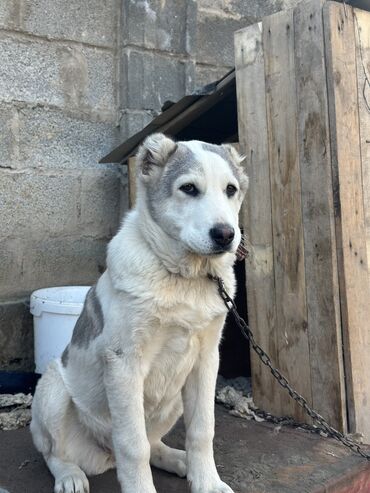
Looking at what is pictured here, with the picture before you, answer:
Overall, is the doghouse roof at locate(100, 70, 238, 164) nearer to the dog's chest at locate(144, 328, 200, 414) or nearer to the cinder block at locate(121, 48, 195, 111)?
the cinder block at locate(121, 48, 195, 111)

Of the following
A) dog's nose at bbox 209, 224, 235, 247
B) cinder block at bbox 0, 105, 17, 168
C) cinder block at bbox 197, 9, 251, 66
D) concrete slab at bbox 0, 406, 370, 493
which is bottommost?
concrete slab at bbox 0, 406, 370, 493

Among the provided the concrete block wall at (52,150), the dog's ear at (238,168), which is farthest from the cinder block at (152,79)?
the dog's ear at (238,168)

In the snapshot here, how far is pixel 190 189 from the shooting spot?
2.27 m

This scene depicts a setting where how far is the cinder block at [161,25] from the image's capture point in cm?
444

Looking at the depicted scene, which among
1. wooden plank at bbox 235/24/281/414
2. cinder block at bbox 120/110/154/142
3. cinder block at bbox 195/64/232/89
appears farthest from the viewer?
cinder block at bbox 195/64/232/89

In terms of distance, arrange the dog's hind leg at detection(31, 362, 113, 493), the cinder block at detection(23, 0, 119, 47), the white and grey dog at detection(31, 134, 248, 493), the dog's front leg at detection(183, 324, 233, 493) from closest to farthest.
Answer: the white and grey dog at detection(31, 134, 248, 493) → the dog's front leg at detection(183, 324, 233, 493) → the dog's hind leg at detection(31, 362, 113, 493) → the cinder block at detection(23, 0, 119, 47)

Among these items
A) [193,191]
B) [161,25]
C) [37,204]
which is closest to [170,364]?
[193,191]

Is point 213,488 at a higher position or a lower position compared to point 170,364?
lower

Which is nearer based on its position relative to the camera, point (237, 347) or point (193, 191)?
point (193, 191)

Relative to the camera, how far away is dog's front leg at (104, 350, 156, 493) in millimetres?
2178

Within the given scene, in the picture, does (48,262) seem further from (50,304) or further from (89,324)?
(89,324)

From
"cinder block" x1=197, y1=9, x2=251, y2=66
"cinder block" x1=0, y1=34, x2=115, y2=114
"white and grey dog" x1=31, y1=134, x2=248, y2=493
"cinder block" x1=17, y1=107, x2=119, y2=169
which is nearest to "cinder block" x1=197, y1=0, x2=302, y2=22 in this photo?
"cinder block" x1=197, y1=9, x2=251, y2=66

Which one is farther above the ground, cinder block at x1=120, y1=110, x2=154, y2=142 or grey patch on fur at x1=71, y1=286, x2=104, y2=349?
cinder block at x1=120, y1=110, x2=154, y2=142

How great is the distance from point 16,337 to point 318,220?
2400 mm
